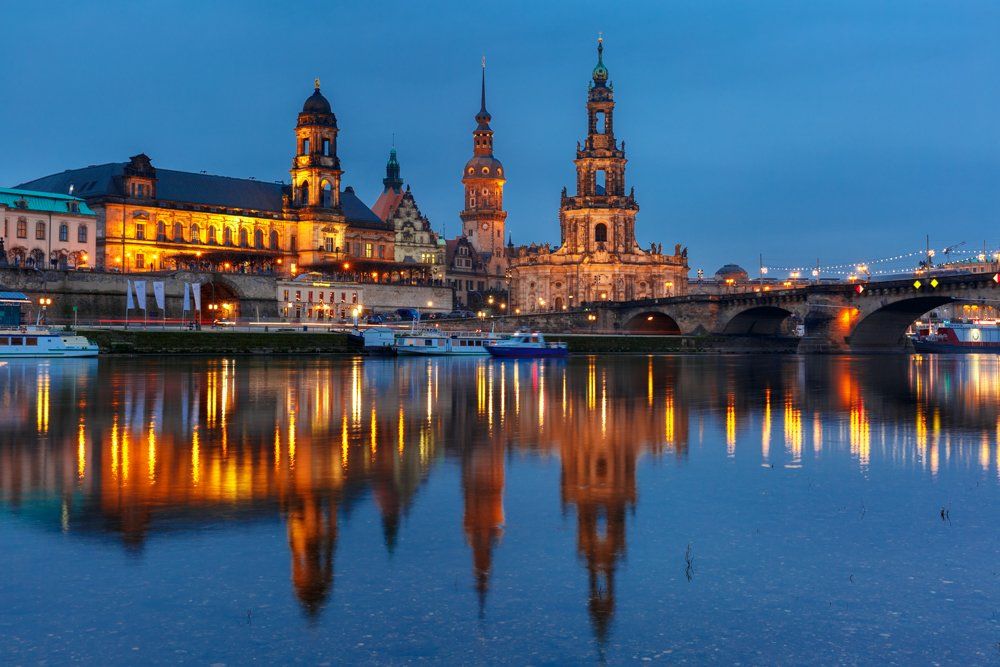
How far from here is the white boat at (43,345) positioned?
241 feet

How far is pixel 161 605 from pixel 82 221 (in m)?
118

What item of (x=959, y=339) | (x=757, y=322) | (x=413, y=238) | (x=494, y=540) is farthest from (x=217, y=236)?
(x=494, y=540)

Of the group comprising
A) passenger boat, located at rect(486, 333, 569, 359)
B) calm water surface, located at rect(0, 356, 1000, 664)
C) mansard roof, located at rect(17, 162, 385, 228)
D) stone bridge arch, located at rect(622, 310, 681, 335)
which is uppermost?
mansard roof, located at rect(17, 162, 385, 228)

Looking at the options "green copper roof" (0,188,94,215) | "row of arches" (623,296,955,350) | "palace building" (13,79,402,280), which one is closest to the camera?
"row of arches" (623,296,955,350)

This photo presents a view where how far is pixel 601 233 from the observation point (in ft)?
527

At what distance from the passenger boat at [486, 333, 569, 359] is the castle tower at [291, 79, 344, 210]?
59887 millimetres

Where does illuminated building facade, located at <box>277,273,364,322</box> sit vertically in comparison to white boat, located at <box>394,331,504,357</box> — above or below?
above

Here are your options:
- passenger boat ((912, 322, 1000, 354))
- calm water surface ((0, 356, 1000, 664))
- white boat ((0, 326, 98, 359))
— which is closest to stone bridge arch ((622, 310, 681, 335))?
passenger boat ((912, 322, 1000, 354))

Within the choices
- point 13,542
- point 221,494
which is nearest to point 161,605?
point 13,542

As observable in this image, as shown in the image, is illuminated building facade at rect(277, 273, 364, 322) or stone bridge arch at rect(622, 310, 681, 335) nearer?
illuminated building facade at rect(277, 273, 364, 322)

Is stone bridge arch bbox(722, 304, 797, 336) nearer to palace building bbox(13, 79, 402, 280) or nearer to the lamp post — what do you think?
palace building bbox(13, 79, 402, 280)

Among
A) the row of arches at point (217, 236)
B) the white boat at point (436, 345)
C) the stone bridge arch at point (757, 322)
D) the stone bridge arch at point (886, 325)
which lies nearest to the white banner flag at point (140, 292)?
the white boat at point (436, 345)

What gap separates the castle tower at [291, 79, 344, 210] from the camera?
147m

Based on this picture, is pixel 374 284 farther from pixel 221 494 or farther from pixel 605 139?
pixel 221 494
